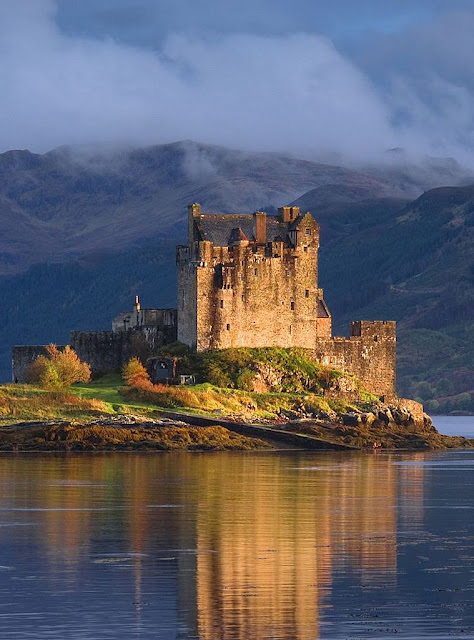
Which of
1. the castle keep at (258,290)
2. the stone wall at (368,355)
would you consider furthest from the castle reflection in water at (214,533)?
the stone wall at (368,355)

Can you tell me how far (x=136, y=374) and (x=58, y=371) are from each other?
478 centimetres

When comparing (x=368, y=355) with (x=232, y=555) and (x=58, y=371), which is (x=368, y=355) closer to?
(x=58, y=371)

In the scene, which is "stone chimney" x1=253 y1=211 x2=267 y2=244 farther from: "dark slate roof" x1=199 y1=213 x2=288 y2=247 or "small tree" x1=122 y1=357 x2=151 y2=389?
"small tree" x1=122 y1=357 x2=151 y2=389

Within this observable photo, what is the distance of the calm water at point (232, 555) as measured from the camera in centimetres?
3516

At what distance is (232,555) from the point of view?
4506 cm

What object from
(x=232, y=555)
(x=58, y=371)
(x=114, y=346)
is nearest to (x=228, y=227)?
(x=114, y=346)

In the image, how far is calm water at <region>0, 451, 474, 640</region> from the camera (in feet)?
115

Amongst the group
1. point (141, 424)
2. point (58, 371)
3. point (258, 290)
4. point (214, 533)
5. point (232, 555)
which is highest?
point (258, 290)

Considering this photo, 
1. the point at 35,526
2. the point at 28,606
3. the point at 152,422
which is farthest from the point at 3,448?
the point at 28,606

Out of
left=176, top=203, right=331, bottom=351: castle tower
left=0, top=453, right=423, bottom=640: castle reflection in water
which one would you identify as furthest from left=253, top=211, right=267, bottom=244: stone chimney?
left=0, top=453, right=423, bottom=640: castle reflection in water

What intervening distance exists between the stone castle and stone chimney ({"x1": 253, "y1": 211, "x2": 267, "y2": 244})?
0.06 metres

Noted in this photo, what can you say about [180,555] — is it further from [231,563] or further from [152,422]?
[152,422]

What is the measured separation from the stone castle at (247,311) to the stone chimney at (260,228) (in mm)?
64

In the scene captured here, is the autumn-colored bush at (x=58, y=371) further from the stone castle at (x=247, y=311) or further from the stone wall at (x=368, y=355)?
the stone wall at (x=368, y=355)
